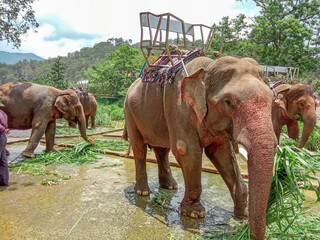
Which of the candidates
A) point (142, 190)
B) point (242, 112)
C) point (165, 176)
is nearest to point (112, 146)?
point (165, 176)

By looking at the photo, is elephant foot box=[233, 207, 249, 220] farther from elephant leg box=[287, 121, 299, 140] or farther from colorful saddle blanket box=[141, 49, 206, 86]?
elephant leg box=[287, 121, 299, 140]

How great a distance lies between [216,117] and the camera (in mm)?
3006

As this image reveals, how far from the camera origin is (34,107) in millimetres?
7266

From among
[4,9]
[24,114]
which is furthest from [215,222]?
[4,9]

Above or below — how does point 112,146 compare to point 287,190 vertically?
below

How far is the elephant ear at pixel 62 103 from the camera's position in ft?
24.4

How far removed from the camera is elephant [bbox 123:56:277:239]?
2359mm

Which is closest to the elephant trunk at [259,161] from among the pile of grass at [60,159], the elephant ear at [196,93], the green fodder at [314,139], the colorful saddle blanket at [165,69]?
the elephant ear at [196,93]

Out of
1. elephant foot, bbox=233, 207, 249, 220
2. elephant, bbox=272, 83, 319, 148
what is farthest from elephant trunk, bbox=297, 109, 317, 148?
elephant foot, bbox=233, 207, 249, 220

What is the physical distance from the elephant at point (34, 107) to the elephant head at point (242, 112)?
17.0 feet

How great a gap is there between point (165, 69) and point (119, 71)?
866 inches

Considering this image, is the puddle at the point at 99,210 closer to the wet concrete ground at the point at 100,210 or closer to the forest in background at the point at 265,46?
the wet concrete ground at the point at 100,210

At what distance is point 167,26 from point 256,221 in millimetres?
2796

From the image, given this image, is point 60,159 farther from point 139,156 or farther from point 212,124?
point 212,124
